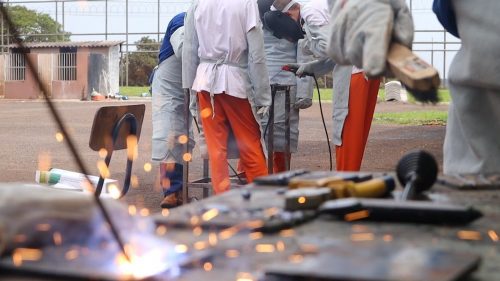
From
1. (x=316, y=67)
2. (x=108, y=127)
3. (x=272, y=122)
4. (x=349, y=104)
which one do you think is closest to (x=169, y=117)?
(x=272, y=122)

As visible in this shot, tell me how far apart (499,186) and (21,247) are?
127 cm

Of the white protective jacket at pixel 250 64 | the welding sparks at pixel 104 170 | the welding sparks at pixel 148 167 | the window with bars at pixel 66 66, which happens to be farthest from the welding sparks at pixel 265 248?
the window with bars at pixel 66 66

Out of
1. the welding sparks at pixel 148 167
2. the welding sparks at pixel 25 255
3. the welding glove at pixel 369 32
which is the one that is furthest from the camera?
the welding sparks at pixel 148 167

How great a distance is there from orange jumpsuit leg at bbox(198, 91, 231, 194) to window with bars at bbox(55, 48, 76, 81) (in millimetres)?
26377

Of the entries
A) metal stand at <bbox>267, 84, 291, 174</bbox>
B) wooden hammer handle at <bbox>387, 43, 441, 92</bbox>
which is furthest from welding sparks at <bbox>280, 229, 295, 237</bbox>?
metal stand at <bbox>267, 84, 291, 174</bbox>

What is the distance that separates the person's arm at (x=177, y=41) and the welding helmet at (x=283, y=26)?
86cm

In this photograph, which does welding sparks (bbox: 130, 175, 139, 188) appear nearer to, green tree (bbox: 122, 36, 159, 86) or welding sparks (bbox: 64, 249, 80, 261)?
welding sparks (bbox: 64, 249, 80, 261)

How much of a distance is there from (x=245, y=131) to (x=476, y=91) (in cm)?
405

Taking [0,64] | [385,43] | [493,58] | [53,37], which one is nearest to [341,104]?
[493,58]

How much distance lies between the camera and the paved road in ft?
28.9

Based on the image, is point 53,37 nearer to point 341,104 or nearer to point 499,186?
point 341,104

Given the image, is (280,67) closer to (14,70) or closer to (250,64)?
(250,64)

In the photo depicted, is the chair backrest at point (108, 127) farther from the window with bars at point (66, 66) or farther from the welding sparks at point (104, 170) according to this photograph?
the window with bars at point (66, 66)

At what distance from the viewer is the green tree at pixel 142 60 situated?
1356 inches
